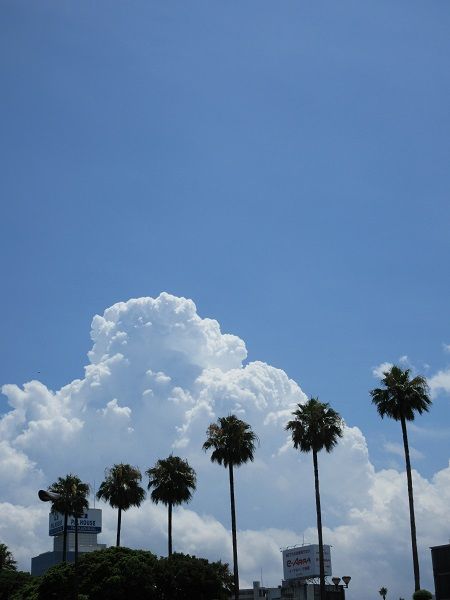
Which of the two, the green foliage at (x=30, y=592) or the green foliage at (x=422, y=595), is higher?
the green foliage at (x=30, y=592)

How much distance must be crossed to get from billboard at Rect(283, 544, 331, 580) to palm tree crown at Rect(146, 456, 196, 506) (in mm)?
80617

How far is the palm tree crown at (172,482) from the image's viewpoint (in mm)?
84000

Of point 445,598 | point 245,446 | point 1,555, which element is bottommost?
point 445,598

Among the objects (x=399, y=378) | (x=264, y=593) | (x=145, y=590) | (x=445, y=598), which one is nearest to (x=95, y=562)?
(x=145, y=590)

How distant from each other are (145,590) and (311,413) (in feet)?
69.7

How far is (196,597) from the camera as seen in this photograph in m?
74.4

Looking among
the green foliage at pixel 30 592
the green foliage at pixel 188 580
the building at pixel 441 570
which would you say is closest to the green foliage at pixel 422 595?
the green foliage at pixel 188 580

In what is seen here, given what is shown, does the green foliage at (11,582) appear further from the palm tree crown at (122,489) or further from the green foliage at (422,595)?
the green foliage at (422,595)

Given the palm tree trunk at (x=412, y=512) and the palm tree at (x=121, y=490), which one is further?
the palm tree at (x=121, y=490)

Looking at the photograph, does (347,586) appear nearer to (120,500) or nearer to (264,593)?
(120,500)

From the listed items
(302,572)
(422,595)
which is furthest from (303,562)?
(422,595)

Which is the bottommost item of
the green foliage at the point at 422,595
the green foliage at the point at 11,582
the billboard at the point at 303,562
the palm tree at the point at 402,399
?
the green foliage at the point at 422,595

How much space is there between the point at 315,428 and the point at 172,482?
17.2 metres

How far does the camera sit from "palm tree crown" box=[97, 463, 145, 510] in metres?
92.2
